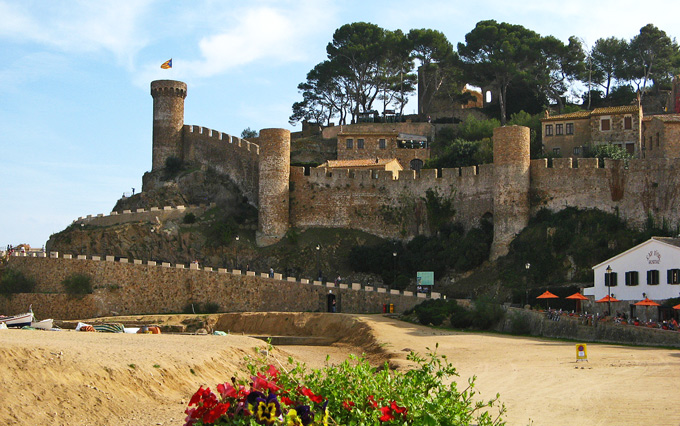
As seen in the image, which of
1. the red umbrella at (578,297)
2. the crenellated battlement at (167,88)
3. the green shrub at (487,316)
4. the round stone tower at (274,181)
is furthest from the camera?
the crenellated battlement at (167,88)

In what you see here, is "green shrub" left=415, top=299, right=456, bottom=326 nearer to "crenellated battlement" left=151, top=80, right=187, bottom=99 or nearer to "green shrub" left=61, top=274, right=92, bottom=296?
"green shrub" left=61, top=274, right=92, bottom=296

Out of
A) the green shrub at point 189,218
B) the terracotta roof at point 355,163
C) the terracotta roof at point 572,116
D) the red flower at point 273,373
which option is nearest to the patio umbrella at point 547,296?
the terracotta roof at point 355,163

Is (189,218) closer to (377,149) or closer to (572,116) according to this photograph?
(377,149)

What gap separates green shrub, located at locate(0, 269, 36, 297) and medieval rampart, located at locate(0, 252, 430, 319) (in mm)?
354

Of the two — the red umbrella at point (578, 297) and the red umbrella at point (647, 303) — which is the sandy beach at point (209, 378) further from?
the red umbrella at point (578, 297)

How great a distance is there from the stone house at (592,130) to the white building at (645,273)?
1800cm

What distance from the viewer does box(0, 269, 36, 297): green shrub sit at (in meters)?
46.2

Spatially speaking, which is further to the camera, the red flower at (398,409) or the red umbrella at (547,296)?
the red umbrella at (547,296)

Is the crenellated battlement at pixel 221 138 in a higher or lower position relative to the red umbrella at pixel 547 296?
higher

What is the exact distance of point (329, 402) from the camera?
10.3 metres

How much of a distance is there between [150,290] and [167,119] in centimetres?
1806

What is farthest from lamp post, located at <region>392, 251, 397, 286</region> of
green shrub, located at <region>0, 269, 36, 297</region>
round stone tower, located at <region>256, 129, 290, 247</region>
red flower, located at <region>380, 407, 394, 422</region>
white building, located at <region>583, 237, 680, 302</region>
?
red flower, located at <region>380, 407, 394, 422</region>

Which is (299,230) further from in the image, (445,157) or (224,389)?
(224,389)

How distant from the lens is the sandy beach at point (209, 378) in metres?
16.1
